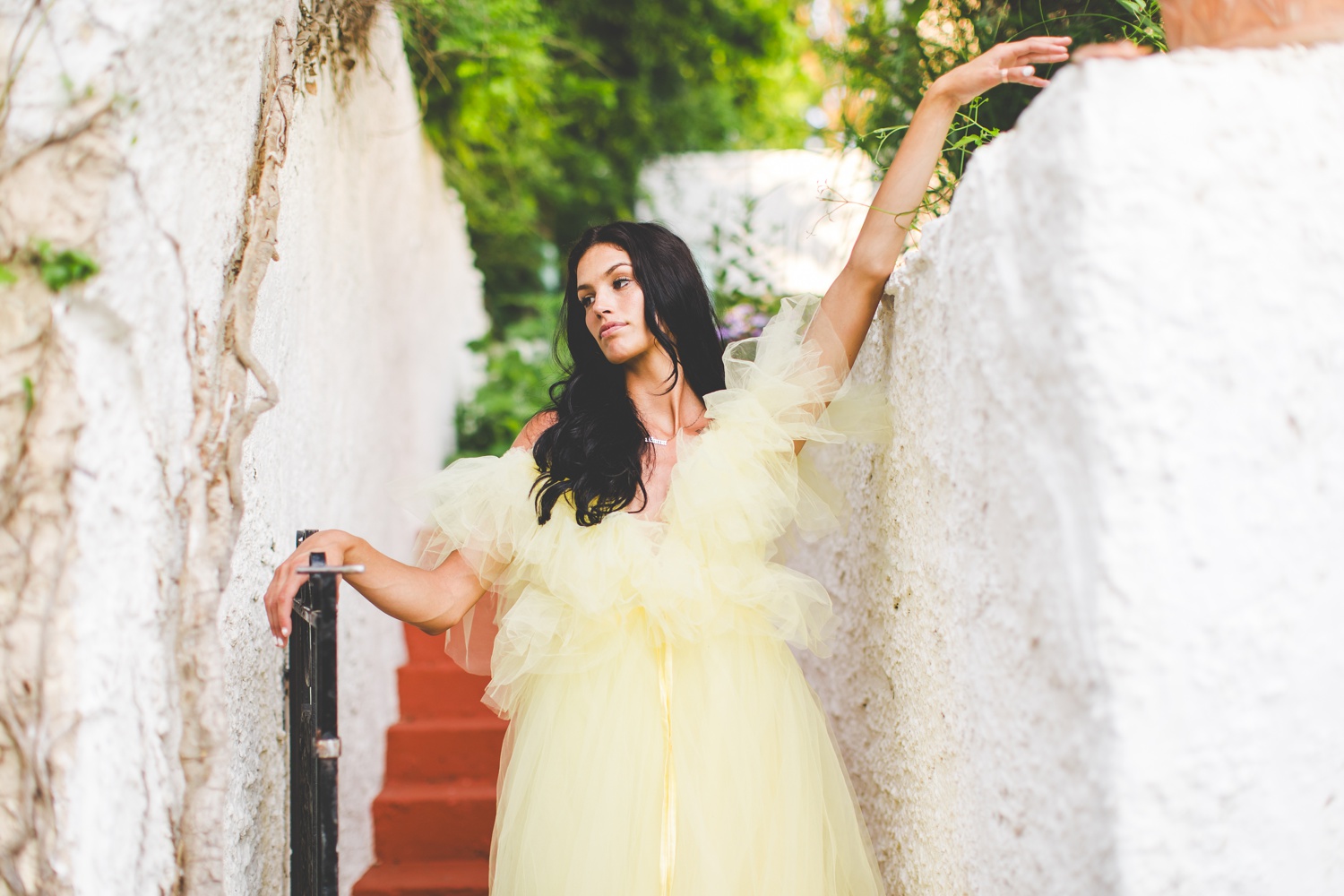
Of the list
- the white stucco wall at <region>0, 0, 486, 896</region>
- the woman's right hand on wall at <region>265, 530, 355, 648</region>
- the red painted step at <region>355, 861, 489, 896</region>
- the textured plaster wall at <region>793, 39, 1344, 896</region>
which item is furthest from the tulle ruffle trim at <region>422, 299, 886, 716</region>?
the red painted step at <region>355, 861, 489, 896</region>

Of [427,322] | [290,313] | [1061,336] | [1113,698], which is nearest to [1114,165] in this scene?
[1061,336]

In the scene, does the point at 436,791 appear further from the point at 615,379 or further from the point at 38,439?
the point at 38,439

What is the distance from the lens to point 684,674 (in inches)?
71.8

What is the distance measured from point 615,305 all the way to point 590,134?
5589 millimetres

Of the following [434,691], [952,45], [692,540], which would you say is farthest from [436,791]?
[952,45]

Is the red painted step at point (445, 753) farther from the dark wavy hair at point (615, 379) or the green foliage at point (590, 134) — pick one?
the green foliage at point (590, 134)

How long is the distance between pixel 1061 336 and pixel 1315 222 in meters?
0.39

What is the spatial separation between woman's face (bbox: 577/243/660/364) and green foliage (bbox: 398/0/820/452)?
3.07 metres

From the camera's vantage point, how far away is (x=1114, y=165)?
1073 millimetres

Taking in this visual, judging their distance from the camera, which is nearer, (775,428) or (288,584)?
(288,584)

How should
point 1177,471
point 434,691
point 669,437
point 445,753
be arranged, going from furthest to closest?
point 434,691 < point 445,753 < point 669,437 < point 1177,471

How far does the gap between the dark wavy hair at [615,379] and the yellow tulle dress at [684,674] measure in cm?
7

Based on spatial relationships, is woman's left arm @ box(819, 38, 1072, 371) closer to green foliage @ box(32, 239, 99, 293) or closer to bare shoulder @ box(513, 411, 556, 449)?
bare shoulder @ box(513, 411, 556, 449)

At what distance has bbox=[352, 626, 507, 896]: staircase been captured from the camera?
2805 millimetres
